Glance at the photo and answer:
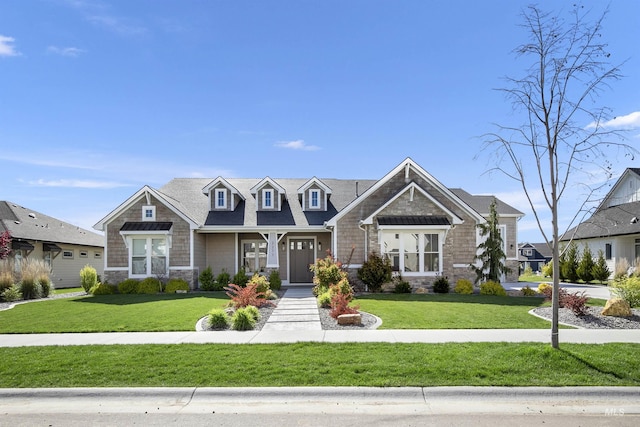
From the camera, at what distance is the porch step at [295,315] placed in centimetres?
1129

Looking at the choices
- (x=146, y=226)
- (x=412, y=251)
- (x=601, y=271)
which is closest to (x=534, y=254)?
(x=601, y=271)

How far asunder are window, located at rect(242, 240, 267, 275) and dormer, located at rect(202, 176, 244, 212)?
2.12 meters

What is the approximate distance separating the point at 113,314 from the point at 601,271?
26.9 meters

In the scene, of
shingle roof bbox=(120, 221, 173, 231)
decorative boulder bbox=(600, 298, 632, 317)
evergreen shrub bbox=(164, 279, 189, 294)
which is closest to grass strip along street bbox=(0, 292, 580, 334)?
decorative boulder bbox=(600, 298, 632, 317)

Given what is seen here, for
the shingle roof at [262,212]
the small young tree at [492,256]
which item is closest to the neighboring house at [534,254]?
the shingle roof at [262,212]

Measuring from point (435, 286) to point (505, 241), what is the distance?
29.1ft

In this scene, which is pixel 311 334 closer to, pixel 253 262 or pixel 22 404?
pixel 22 404

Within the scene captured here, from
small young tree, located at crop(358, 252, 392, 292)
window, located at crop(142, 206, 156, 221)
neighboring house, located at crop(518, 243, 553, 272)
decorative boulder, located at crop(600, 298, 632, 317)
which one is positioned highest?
window, located at crop(142, 206, 156, 221)

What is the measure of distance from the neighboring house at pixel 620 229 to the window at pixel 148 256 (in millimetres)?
21367

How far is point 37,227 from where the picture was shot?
1085 inches

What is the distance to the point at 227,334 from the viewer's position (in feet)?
34.0

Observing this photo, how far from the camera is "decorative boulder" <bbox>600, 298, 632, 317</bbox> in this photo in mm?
11891

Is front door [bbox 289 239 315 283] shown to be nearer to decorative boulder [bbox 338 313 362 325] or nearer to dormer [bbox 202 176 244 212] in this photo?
dormer [bbox 202 176 244 212]

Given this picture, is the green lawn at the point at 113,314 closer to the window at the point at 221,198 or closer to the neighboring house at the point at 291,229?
the neighboring house at the point at 291,229
